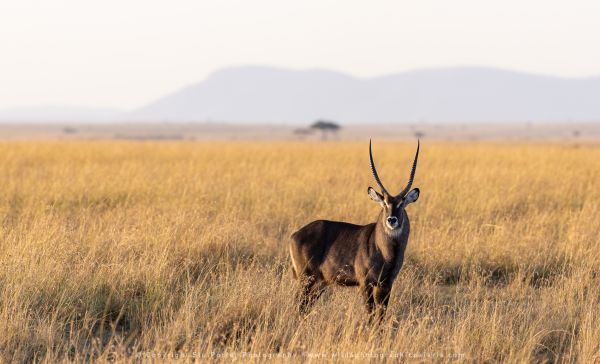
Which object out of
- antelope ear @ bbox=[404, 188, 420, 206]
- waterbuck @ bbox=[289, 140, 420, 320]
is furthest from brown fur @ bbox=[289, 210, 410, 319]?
antelope ear @ bbox=[404, 188, 420, 206]

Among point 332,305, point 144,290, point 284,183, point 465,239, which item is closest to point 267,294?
point 332,305

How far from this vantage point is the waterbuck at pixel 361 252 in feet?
19.1

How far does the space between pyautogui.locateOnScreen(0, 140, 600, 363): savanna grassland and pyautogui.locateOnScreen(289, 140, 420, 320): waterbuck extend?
24cm

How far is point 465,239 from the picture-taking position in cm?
920

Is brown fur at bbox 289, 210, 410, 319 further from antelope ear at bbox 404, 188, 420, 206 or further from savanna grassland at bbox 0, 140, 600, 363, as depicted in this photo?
savanna grassland at bbox 0, 140, 600, 363

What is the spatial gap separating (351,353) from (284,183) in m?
11.2

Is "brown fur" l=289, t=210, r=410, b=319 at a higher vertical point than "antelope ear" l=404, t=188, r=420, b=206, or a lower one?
lower

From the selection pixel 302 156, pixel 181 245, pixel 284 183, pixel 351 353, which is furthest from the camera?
pixel 302 156

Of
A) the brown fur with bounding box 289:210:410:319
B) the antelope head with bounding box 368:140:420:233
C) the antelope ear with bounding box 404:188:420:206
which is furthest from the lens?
the brown fur with bounding box 289:210:410:319

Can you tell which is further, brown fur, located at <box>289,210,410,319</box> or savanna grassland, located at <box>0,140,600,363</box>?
brown fur, located at <box>289,210,410,319</box>

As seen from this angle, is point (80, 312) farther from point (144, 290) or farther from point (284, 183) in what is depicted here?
point (284, 183)

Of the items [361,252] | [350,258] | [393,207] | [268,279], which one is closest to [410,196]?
[393,207]

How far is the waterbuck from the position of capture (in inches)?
229

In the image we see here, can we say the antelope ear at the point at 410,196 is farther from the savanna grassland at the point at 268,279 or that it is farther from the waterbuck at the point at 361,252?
the savanna grassland at the point at 268,279
